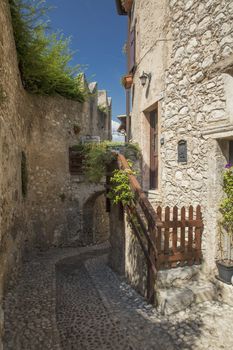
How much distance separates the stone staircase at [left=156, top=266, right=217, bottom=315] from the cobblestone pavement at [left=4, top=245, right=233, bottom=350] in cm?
12

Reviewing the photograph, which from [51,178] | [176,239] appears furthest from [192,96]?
[51,178]

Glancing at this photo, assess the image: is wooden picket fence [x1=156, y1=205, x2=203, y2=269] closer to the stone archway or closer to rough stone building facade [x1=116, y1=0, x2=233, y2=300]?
rough stone building facade [x1=116, y1=0, x2=233, y2=300]

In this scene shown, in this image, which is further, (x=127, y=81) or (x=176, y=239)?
(x=127, y=81)

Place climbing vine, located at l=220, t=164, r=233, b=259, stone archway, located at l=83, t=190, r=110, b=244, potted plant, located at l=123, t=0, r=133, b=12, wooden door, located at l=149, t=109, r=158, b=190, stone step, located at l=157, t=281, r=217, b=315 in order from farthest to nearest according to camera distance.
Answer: stone archway, located at l=83, t=190, r=110, b=244, potted plant, located at l=123, t=0, r=133, b=12, wooden door, located at l=149, t=109, r=158, b=190, climbing vine, located at l=220, t=164, r=233, b=259, stone step, located at l=157, t=281, r=217, b=315

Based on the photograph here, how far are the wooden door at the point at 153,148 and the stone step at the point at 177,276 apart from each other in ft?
9.36

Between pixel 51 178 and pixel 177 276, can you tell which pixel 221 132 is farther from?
pixel 51 178

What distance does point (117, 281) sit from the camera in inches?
221

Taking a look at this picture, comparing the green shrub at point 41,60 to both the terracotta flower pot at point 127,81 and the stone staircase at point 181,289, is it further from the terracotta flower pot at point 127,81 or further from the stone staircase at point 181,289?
the stone staircase at point 181,289

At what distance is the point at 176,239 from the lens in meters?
4.00

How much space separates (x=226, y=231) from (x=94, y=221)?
7.92m

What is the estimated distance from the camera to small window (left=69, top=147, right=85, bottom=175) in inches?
374

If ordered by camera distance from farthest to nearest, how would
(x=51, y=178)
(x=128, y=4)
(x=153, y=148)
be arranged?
(x=51, y=178)
(x=128, y=4)
(x=153, y=148)

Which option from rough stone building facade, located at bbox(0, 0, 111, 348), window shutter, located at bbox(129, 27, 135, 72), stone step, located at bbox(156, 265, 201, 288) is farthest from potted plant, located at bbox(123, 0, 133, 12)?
stone step, located at bbox(156, 265, 201, 288)

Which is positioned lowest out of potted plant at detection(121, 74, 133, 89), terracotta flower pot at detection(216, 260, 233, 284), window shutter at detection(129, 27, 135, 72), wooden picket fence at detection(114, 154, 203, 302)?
terracotta flower pot at detection(216, 260, 233, 284)
